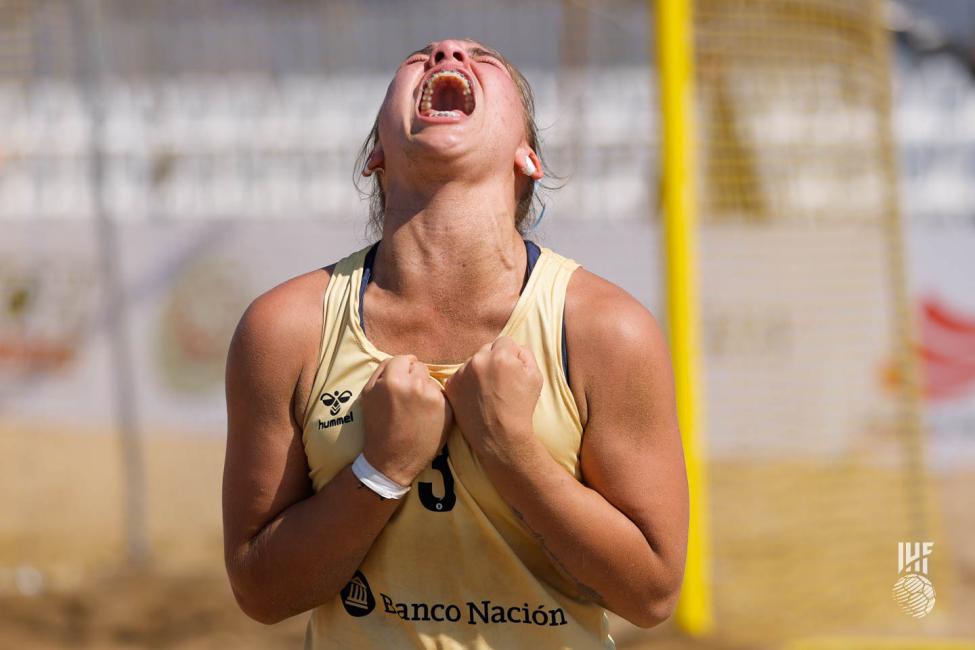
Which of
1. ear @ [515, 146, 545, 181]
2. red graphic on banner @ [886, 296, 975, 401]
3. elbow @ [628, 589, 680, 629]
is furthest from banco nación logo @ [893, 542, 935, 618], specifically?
ear @ [515, 146, 545, 181]

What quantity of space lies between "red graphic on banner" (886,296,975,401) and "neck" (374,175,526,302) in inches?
284

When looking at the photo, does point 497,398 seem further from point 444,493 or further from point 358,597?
point 358,597

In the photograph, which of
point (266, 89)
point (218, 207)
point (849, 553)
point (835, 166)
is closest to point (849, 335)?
point (835, 166)

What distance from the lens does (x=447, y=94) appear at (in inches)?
72.3

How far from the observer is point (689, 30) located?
5.44 meters

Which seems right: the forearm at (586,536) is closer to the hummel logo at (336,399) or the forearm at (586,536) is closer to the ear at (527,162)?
the hummel logo at (336,399)

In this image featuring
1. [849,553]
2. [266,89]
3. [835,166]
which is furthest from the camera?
[266,89]

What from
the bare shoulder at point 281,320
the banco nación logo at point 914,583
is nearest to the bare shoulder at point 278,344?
the bare shoulder at point 281,320

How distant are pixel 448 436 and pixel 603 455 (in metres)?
0.24

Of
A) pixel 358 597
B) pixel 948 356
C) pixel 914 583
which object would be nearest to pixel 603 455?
pixel 358 597

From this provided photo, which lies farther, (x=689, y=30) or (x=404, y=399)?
(x=689, y=30)

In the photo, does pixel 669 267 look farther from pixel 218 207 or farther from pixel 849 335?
pixel 218 207

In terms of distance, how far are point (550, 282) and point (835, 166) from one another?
513 cm

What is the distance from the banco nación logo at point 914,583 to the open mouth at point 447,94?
4.14m
